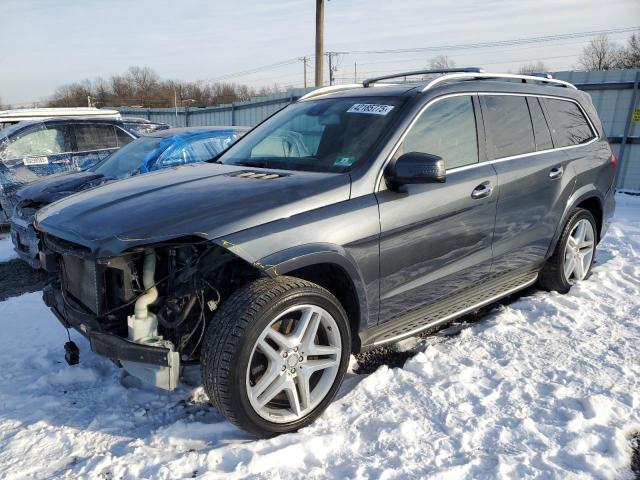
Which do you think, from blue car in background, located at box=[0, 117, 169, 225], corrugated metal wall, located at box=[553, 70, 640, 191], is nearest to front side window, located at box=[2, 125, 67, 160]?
blue car in background, located at box=[0, 117, 169, 225]

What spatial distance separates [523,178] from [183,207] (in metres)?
2.52

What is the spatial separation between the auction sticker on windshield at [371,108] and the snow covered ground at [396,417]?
1629mm

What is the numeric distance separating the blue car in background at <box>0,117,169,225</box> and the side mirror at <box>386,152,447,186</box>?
6254mm

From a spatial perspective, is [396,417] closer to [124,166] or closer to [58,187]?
[58,187]

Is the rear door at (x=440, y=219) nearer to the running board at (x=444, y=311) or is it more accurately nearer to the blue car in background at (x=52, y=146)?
the running board at (x=444, y=311)

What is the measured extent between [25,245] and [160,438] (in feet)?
11.8

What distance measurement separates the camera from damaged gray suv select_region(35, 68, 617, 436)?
2.44 m

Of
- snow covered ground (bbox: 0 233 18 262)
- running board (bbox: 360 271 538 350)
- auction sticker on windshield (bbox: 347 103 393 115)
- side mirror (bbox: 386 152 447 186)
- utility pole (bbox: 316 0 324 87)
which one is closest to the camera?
side mirror (bbox: 386 152 447 186)

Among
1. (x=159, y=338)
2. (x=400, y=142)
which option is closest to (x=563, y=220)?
(x=400, y=142)

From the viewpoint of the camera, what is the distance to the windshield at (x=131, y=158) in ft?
20.5

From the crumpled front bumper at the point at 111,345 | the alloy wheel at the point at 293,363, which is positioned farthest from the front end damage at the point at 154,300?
the alloy wheel at the point at 293,363

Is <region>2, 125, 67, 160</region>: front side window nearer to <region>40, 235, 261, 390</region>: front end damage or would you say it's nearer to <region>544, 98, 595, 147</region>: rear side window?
<region>40, 235, 261, 390</region>: front end damage

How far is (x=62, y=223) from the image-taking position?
273 cm

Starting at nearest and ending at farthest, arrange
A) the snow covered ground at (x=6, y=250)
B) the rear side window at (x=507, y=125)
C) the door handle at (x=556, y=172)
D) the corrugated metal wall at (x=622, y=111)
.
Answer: the rear side window at (x=507, y=125), the door handle at (x=556, y=172), the snow covered ground at (x=6, y=250), the corrugated metal wall at (x=622, y=111)
